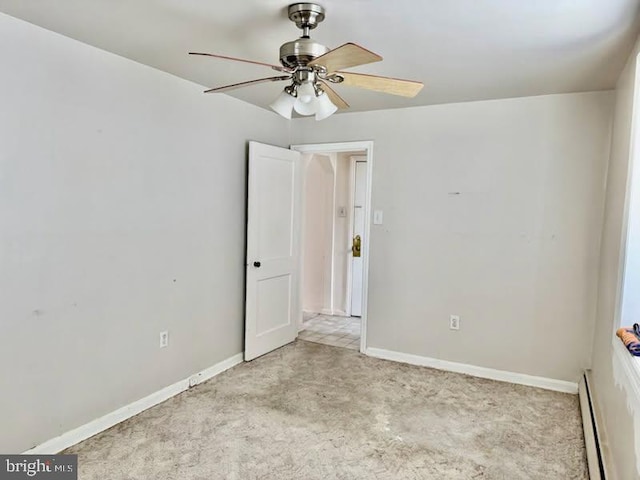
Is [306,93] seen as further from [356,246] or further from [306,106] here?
[356,246]

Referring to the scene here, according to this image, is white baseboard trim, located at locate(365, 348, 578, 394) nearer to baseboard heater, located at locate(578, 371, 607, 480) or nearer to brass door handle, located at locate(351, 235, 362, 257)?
baseboard heater, located at locate(578, 371, 607, 480)

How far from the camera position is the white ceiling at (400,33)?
1850mm

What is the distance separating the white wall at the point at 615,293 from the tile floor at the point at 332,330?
2098 mm

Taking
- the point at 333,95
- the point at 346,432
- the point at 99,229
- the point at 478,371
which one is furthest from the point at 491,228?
the point at 99,229

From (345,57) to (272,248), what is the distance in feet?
7.64

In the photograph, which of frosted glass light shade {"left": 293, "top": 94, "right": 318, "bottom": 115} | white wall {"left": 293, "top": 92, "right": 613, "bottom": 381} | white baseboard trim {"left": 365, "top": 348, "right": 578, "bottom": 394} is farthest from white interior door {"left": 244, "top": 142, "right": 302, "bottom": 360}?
frosted glass light shade {"left": 293, "top": 94, "right": 318, "bottom": 115}

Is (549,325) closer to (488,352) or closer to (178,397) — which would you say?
(488,352)

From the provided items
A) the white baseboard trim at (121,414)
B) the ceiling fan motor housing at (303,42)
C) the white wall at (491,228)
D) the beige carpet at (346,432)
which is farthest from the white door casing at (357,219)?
the ceiling fan motor housing at (303,42)

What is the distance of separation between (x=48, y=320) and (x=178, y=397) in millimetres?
1079

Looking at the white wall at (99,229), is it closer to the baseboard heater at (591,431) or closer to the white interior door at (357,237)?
the white interior door at (357,237)

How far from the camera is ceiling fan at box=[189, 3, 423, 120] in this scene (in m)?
1.76

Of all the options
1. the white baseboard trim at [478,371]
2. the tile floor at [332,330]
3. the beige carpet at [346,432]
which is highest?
the white baseboard trim at [478,371]

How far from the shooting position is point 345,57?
1683mm

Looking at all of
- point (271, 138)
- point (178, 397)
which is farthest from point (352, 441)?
point (271, 138)
